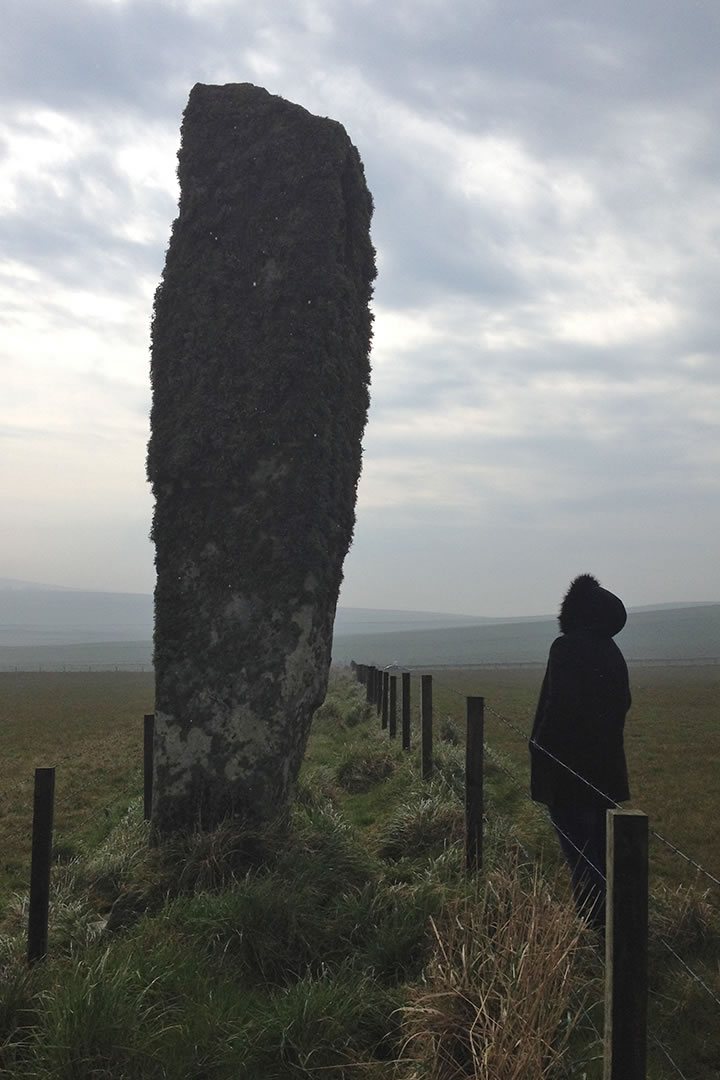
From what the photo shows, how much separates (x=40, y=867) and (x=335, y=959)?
6.41ft

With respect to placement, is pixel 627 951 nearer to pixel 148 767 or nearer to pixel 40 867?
pixel 40 867

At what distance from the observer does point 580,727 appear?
20.9ft

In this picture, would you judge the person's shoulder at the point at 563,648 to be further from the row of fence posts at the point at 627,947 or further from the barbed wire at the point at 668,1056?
the row of fence posts at the point at 627,947

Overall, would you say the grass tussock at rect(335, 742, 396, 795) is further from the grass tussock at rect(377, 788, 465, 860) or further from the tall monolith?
the tall monolith

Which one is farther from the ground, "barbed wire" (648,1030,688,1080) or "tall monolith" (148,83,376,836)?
"tall monolith" (148,83,376,836)

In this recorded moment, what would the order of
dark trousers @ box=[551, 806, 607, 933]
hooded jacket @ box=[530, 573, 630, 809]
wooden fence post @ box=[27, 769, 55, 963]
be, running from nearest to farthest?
wooden fence post @ box=[27, 769, 55, 963]
dark trousers @ box=[551, 806, 607, 933]
hooded jacket @ box=[530, 573, 630, 809]

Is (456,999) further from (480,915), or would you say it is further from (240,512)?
(240,512)

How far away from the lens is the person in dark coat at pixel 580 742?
618 cm

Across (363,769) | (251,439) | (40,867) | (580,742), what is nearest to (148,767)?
(40,867)

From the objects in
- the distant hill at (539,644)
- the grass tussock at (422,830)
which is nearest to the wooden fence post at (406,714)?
the grass tussock at (422,830)

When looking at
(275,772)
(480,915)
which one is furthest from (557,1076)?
(275,772)

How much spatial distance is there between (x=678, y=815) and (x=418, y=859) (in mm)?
5349

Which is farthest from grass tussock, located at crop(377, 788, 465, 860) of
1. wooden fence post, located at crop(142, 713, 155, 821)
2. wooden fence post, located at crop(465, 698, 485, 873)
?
wooden fence post, located at crop(142, 713, 155, 821)

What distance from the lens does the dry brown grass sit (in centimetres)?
367
